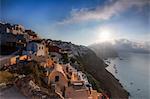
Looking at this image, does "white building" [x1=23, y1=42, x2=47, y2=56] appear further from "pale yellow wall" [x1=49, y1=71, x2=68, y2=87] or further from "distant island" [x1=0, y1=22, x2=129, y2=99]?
"pale yellow wall" [x1=49, y1=71, x2=68, y2=87]

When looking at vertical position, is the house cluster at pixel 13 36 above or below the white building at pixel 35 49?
above

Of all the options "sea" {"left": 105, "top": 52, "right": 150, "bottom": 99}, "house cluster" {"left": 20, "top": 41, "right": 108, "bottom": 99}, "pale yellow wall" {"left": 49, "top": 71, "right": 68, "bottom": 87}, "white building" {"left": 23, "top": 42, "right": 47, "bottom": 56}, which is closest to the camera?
"house cluster" {"left": 20, "top": 41, "right": 108, "bottom": 99}

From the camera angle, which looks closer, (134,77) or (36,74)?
(36,74)

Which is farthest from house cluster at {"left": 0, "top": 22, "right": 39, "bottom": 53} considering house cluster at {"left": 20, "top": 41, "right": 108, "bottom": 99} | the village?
house cluster at {"left": 20, "top": 41, "right": 108, "bottom": 99}

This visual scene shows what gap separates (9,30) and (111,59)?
449 centimetres

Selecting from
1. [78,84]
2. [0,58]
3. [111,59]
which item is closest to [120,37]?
[78,84]

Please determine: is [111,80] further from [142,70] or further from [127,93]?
[142,70]

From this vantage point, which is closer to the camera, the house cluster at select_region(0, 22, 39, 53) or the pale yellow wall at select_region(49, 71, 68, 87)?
the pale yellow wall at select_region(49, 71, 68, 87)

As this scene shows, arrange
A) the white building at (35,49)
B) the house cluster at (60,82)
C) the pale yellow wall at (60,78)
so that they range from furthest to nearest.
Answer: the white building at (35,49)
the pale yellow wall at (60,78)
the house cluster at (60,82)

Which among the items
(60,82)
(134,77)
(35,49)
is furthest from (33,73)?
(134,77)

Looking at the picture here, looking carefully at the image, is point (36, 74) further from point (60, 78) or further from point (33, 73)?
point (60, 78)

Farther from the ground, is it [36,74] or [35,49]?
[35,49]

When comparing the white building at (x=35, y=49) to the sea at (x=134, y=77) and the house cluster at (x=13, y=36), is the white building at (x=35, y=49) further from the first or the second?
the sea at (x=134, y=77)

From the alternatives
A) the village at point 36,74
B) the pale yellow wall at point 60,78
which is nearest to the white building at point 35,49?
the village at point 36,74
